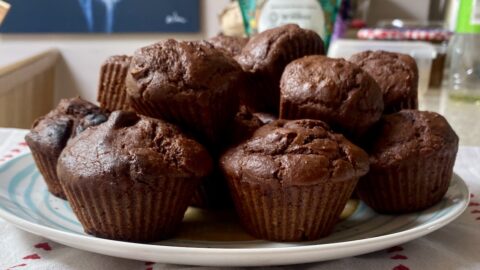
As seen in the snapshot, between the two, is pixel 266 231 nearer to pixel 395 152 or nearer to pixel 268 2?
pixel 395 152

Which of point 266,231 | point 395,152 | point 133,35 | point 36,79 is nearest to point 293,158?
point 266,231

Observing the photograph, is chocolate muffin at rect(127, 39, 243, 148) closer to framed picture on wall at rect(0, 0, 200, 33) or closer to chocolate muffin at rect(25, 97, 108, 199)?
chocolate muffin at rect(25, 97, 108, 199)

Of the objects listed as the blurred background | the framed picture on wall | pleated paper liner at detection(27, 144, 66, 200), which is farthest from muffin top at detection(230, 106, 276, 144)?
the framed picture on wall

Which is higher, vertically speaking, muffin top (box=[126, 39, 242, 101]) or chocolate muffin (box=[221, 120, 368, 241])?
muffin top (box=[126, 39, 242, 101])

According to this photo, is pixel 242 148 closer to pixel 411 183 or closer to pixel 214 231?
pixel 214 231

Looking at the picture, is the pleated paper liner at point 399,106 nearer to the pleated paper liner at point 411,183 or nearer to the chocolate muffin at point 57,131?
the pleated paper liner at point 411,183

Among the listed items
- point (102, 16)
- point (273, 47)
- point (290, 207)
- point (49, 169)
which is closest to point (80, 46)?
point (102, 16)

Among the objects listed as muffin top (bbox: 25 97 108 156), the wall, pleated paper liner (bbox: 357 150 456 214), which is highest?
muffin top (bbox: 25 97 108 156)
